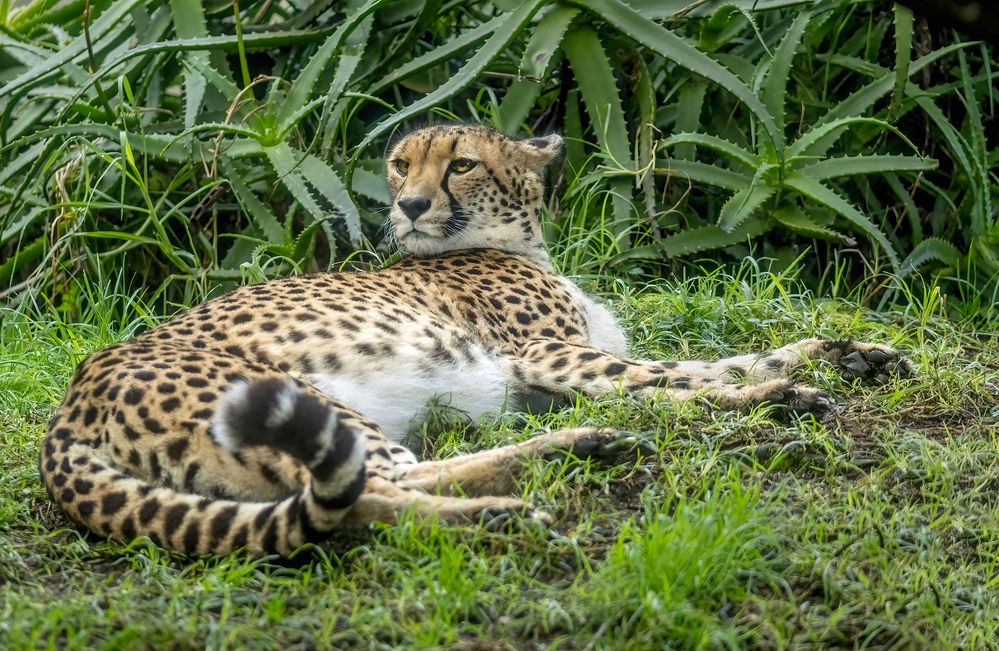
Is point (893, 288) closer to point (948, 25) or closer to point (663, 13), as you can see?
point (663, 13)

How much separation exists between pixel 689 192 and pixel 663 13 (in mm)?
804

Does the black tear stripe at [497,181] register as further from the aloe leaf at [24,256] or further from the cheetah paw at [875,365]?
the aloe leaf at [24,256]

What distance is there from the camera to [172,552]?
2748 mm

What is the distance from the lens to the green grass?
2.38 meters

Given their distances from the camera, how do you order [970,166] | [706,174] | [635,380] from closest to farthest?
[635,380]
[706,174]
[970,166]

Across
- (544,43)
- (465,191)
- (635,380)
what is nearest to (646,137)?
(544,43)

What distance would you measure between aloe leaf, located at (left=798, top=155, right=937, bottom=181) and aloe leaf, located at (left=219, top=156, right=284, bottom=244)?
209cm

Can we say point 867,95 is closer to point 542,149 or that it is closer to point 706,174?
point 706,174

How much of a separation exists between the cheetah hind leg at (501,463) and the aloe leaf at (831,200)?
2046mm

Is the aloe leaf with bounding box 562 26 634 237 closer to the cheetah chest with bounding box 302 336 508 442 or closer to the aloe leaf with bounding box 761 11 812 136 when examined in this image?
the aloe leaf with bounding box 761 11 812 136

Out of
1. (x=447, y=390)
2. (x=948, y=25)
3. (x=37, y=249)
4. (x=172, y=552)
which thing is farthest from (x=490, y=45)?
(x=948, y=25)

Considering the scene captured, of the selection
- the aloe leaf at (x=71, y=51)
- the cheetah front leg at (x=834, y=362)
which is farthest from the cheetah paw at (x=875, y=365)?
the aloe leaf at (x=71, y=51)

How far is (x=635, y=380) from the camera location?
12.1ft

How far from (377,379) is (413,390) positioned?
4.4 inches
